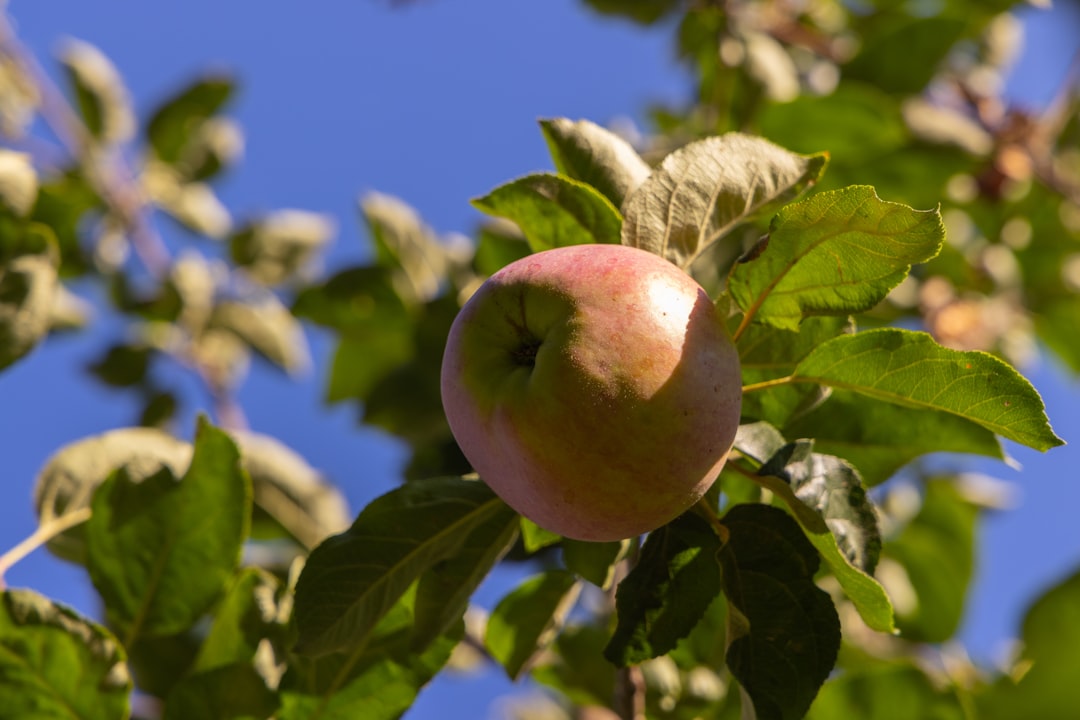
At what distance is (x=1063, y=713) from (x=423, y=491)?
116 cm

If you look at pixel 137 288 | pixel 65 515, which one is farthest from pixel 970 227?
pixel 65 515

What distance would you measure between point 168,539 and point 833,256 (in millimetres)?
878

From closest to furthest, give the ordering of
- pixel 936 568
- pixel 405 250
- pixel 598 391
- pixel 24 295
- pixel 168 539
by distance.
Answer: pixel 598 391 → pixel 168 539 → pixel 24 295 → pixel 405 250 → pixel 936 568

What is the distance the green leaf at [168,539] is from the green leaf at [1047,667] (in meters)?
1.20

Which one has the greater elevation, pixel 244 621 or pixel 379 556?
pixel 379 556

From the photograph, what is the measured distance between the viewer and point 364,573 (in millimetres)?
1034

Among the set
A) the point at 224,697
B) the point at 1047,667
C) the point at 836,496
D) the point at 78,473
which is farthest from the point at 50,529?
the point at 1047,667

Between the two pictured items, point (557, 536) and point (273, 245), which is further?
point (273, 245)

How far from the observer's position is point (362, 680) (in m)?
1.23

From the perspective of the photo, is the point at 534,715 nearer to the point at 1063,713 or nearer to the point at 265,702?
the point at 1063,713

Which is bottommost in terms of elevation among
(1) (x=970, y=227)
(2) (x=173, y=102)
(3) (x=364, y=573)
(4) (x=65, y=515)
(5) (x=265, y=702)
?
(1) (x=970, y=227)

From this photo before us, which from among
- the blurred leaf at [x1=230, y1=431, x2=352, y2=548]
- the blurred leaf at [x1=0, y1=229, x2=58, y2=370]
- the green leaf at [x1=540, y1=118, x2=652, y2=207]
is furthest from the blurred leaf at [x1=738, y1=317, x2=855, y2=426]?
the blurred leaf at [x1=0, y1=229, x2=58, y2=370]

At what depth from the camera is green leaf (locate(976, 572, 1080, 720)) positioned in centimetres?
161

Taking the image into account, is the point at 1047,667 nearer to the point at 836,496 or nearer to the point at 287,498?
the point at 836,496
